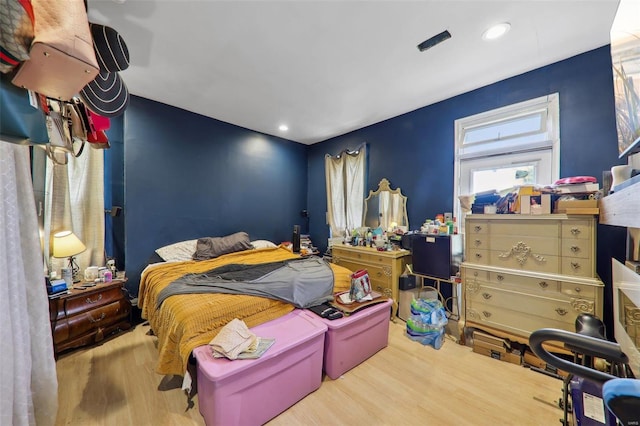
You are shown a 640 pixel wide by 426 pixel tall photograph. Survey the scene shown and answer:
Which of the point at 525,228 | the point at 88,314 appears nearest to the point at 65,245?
the point at 88,314

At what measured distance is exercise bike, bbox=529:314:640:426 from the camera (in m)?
0.38

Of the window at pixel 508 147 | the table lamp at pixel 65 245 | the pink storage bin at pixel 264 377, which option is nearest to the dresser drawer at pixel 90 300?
the table lamp at pixel 65 245

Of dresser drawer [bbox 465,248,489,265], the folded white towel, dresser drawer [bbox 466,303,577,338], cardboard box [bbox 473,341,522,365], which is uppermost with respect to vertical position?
dresser drawer [bbox 465,248,489,265]

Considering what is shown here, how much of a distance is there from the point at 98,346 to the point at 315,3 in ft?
11.7

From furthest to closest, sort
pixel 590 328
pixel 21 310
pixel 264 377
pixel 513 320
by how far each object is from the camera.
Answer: pixel 513 320, pixel 264 377, pixel 590 328, pixel 21 310

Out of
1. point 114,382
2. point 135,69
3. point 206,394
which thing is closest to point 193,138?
point 135,69

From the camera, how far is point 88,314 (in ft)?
7.25

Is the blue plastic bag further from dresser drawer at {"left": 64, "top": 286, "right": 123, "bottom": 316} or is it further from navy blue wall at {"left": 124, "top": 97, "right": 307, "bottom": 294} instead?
dresser drawer at {"left": 64, "top": 286, "right": 123, "bottom": 316}

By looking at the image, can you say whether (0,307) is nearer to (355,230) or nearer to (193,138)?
(193,138)

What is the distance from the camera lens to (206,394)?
1.38m

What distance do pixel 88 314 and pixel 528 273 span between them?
3.98 m

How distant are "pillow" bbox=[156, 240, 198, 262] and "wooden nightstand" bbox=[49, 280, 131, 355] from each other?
0.53m

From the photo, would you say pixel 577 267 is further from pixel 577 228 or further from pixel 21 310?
pixel 21 310

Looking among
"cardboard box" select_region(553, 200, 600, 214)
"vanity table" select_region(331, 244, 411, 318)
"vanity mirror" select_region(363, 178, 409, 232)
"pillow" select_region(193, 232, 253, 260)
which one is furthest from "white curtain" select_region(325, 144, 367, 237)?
"cardboard box" select_region(553, 200, 600, 214)
